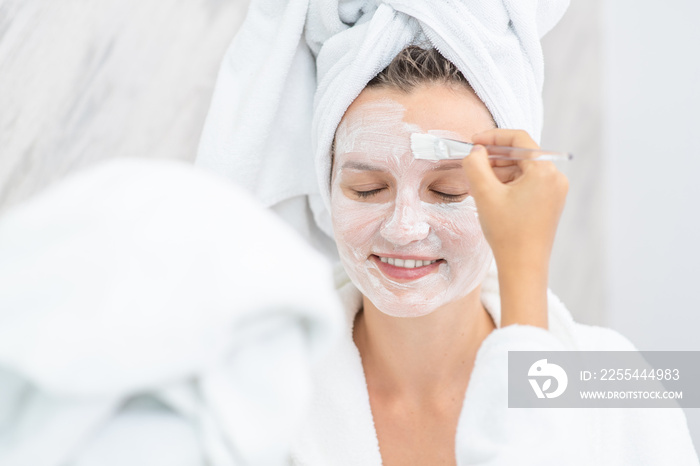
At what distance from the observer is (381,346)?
116 centimetres

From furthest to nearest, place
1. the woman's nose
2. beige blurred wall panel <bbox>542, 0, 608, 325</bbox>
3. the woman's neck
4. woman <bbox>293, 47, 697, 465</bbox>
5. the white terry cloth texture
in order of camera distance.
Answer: beige blurred wall panel <bbox>542, 0, 608, 325</bbox> < the woman's neck < the woman's nose < woman <bbox>293, 47, 697, 465</bbox> < the white terry cloth texture

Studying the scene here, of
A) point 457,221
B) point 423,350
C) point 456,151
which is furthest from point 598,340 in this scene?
point 456,151

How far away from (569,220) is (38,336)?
5.18 ft

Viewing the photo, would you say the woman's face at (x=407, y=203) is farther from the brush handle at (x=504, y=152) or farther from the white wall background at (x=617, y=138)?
the white wall background at (x=617, y=138)

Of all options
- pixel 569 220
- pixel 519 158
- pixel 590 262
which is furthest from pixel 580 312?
pixel 519 158

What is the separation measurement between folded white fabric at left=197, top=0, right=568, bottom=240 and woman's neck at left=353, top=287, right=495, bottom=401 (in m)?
0.23

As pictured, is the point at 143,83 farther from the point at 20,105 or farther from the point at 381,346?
the point at 381,346

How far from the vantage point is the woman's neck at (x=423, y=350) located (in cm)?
113

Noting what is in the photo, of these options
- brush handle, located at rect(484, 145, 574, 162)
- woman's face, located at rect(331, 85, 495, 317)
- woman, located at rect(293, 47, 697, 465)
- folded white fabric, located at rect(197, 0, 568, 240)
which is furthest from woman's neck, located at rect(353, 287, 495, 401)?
brush handle, located at rect(484, 145, 574, 162)

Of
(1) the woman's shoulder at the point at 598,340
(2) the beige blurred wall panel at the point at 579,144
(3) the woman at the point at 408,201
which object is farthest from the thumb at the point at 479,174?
(2) the beige blurred wall panel at the point at 579,144

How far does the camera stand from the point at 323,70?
42.4 inches

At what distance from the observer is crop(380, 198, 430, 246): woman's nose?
92 cm

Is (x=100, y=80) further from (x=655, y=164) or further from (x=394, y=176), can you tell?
(x=655, y=164)

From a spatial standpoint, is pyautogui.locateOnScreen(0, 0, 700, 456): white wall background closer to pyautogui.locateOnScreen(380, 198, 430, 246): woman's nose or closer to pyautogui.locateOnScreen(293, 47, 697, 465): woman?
pyautogui.locateOnScreen(293, 47, 697, 465): woman
